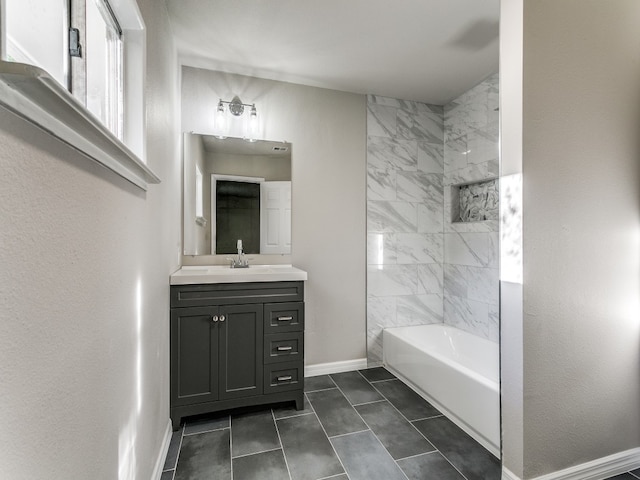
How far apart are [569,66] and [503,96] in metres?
0.35

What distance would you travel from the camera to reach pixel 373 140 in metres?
3.21

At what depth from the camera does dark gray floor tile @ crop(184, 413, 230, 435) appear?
209cm

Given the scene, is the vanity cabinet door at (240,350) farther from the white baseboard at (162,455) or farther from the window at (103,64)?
the window at (103,64)

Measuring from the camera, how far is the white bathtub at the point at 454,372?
193cm

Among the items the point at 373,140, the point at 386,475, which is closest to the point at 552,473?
the point at 386,475

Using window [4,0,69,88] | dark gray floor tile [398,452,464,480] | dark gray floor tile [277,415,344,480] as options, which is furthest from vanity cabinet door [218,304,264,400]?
window [4,0,69,88]

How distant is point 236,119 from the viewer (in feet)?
9.27

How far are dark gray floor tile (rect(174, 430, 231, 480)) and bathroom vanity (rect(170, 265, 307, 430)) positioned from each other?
170 millimetres

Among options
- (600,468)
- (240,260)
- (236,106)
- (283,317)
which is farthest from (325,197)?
(600,468)

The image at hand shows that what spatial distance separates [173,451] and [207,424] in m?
0.30

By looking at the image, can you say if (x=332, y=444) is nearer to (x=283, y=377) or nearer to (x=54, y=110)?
(x=283, y=377)

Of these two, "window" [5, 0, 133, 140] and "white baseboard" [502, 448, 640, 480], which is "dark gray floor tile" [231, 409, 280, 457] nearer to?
"white baseboard" [502, 448, 640, 480]

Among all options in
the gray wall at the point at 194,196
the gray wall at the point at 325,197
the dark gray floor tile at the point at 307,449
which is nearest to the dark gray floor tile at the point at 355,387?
the gray wall at the point at 325,197

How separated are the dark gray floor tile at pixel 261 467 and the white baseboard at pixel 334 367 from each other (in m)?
1.07
